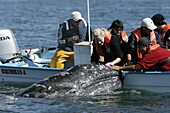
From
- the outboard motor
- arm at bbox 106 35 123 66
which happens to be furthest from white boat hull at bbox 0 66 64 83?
arm at bbox 106 35 123 66

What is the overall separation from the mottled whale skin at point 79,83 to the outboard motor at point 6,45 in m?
3.19

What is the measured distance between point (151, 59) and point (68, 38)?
102 inches

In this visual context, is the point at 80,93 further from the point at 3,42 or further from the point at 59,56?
the point at 3,42

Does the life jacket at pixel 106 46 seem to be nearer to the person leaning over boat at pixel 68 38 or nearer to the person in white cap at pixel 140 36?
the person in white cap at pixel 140 36

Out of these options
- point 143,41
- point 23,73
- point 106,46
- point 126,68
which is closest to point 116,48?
point 106,46

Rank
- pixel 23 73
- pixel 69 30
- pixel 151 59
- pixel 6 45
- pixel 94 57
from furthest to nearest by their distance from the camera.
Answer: pixel 6 45 → pixel 23 73 → pixel 69 30 → pixel 94 57 → pixel 151 59

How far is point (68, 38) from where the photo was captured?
14.9m

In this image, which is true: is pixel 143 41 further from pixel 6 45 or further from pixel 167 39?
pixel 6 45

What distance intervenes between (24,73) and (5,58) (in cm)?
150

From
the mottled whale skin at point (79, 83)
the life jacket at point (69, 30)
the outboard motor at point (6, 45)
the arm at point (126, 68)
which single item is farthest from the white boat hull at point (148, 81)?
the outboard motor at point (6, 45)

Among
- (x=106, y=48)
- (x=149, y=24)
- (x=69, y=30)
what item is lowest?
(x=106, y=48)

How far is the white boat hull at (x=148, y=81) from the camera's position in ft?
43.8

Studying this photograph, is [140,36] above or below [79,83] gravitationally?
above

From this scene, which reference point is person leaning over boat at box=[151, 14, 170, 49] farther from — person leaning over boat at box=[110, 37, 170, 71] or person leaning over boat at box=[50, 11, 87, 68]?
person leaning over boat at box=[50, 11, 87, 68]
